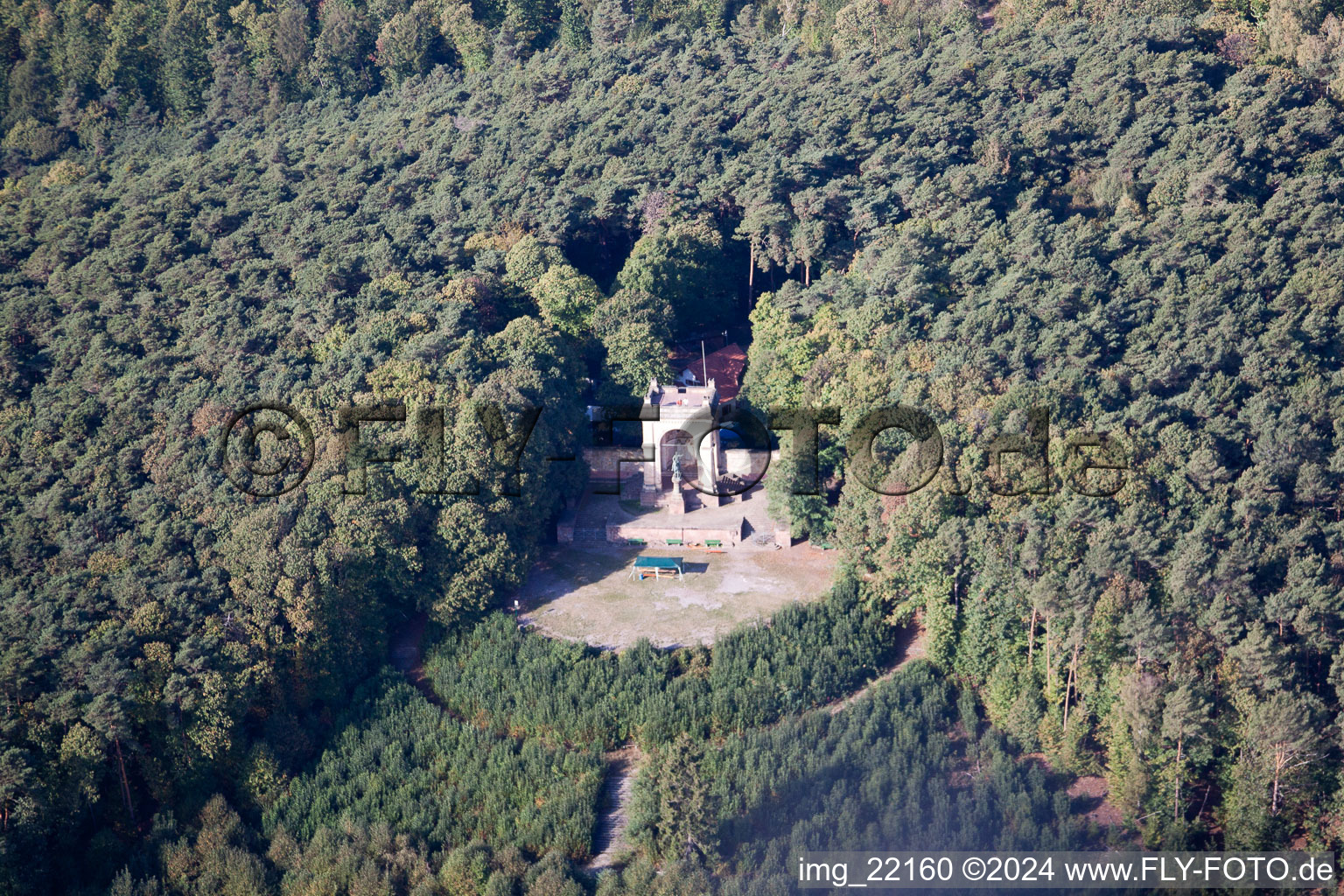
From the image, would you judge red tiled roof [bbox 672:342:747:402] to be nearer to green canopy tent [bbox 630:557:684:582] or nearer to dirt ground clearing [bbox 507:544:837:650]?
dirt ground clearing [bbox 507:544:837:650]

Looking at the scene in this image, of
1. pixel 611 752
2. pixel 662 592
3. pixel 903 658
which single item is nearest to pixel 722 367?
pixel 662 592

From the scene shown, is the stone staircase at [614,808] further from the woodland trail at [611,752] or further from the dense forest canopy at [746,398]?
the dense forest canopy at [746,398]

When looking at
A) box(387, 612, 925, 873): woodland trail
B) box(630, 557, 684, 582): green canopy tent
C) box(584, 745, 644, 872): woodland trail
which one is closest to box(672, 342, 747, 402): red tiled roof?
box(630, 557, 684, 582): green canopy tent

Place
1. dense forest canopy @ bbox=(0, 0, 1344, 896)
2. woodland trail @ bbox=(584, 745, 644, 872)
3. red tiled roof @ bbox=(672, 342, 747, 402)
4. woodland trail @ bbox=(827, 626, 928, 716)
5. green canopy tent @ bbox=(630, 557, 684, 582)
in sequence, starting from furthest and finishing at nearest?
1. red tiled roof @ bbox=(672, 342, 747, 402)
2. green canopy tent @ bbox=(630, 557, 684, 582)
3. woodland trail @ bbox=(827, 626, 928, 716)
4. dense forest canopy @ bbox=(0, 0, 1344, 896)
5. woodland trail @ bbox=(584, 745, 644, 872)

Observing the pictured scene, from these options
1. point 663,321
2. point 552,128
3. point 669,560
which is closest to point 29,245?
point 552,128

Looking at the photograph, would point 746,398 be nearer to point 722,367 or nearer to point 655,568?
point 722,367

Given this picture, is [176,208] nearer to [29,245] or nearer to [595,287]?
[29,245]
